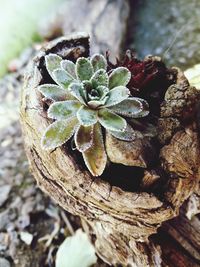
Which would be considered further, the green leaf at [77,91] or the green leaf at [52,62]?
the green leaf at [52,62]

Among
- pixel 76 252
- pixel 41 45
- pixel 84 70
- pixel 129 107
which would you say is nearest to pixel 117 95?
pixel 129 107

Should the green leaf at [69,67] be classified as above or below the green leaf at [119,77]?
above

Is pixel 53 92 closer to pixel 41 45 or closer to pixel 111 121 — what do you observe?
pixel 111 121

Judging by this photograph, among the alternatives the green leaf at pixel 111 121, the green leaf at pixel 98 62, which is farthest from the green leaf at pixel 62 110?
the green leaf at pixel 98 62

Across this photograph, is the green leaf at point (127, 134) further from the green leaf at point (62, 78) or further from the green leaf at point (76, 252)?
the green leaf at point (76, 252)

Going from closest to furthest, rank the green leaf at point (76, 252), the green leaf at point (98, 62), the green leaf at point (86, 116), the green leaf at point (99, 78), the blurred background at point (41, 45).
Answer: the green leaf at point (86, 116) → the green leaf at point (99, 78) → the green leaf at point (98, 62) → the green leaf at point (76, 252) → the blurred background at point (41, 45)

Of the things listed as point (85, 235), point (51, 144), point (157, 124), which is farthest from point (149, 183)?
point (85, 235)
